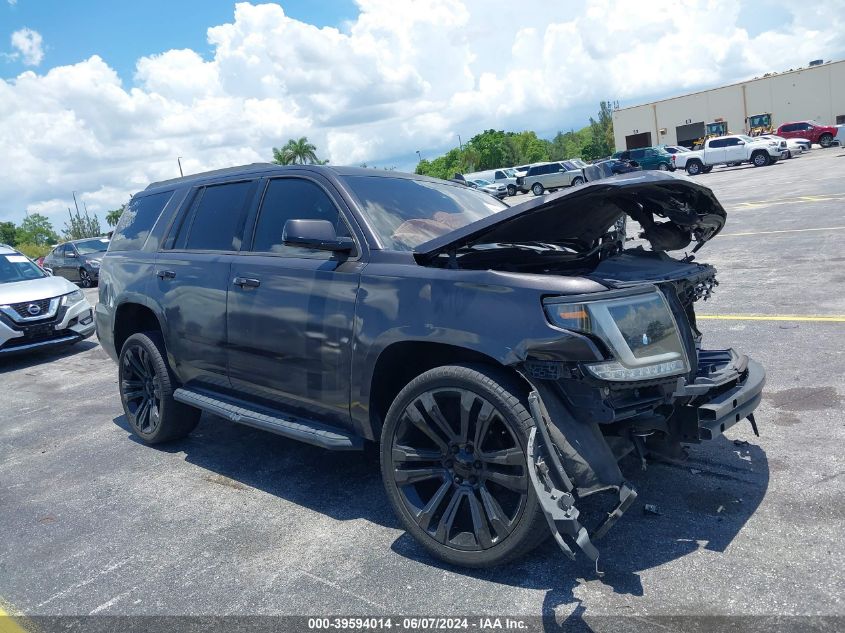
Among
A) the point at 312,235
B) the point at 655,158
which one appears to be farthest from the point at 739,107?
the point at 312,235

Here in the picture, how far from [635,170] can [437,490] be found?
1.84m

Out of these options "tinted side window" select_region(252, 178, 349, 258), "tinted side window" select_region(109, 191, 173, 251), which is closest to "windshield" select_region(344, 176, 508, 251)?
"tinted side window" select_region(252, 178, 349, 258)

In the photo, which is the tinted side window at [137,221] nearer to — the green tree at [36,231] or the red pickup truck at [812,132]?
the red pickup truck at [812,132]

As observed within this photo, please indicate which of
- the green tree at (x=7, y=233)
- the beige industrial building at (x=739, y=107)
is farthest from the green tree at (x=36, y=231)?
the beige industrial building at (x=739, y=107)

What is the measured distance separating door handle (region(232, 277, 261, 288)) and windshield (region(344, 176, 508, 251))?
806mm

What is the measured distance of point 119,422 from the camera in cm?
631

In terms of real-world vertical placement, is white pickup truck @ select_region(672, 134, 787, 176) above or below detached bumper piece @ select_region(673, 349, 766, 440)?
above

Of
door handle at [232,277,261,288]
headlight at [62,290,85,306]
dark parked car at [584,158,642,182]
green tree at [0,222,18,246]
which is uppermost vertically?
green tree at [0,222,18,246]

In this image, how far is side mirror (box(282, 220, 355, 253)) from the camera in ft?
12.1

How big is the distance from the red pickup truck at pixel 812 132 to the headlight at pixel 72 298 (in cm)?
4622

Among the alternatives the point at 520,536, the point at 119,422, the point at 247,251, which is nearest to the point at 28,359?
the point at 119,422

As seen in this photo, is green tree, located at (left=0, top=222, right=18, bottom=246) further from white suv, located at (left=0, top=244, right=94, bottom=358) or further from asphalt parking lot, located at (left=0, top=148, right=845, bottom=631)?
asphalt parking lot, located at (left=0, top=148, right=845, bottom=631)

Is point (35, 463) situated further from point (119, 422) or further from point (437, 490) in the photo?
point (437, 490)

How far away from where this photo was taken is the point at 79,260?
21.3 meters
